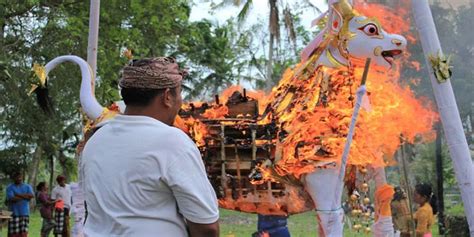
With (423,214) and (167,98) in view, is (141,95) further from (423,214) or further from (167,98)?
(423,214)

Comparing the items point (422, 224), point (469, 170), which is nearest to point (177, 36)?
point (422, 224)

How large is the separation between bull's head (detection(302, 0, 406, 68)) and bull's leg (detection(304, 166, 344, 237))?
954mm

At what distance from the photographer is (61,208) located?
1341 cm

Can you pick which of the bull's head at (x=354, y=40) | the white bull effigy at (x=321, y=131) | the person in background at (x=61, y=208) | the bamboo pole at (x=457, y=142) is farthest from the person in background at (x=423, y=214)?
the person in background at (x=61, y=208)

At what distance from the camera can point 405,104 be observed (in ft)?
21.4

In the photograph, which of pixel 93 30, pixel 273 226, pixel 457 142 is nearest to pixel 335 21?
pixel 457 142

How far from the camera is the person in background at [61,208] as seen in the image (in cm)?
1348

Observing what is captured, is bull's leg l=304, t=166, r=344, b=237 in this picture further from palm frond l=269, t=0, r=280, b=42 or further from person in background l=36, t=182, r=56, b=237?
palm frond l=269, t=0, r=280, b=42

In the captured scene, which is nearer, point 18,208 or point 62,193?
point 18,208

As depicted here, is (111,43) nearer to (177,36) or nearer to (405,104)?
(177,36)

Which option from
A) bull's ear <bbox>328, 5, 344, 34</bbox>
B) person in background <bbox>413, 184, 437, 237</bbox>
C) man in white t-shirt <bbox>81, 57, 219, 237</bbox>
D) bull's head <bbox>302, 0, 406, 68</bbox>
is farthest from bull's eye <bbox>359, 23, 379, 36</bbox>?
man in white t-shirt <bbox>81, 57, 219, 237</bbox>

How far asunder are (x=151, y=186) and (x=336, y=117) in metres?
Result: 3.99

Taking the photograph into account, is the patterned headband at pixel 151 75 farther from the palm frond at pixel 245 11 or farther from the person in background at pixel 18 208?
the palm frond at pixel 245 11

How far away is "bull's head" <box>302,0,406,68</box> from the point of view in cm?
612
